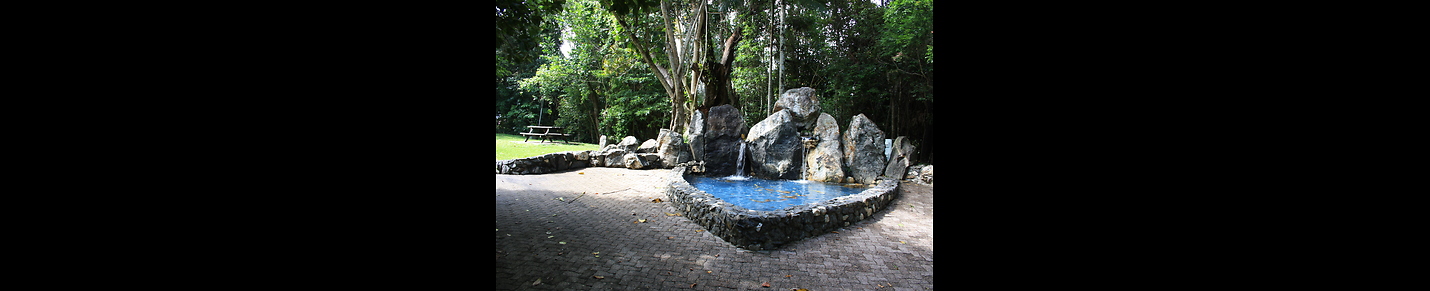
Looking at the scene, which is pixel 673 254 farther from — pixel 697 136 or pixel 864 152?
pixel 697 136

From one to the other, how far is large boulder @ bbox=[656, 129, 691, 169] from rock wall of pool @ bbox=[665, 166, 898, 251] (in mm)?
6053

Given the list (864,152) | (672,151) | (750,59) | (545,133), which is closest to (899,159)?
(864,152)

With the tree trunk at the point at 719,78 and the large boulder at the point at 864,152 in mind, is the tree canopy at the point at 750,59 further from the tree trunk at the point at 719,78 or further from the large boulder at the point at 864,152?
the large boulder at the point at 864,152

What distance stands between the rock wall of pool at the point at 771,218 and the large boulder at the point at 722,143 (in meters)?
5.03

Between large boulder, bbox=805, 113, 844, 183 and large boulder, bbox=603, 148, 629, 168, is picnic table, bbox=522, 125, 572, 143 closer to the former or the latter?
large boulder, bbox=603, 148, 629, 168

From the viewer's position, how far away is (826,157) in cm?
1074

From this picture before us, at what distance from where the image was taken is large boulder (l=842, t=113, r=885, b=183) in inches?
409

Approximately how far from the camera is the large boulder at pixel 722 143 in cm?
1207

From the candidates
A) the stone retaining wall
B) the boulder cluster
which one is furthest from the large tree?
the stone retaining wall

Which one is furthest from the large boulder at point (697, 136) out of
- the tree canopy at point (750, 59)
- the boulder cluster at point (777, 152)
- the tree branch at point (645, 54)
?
the tree branch at point (645, 54)
